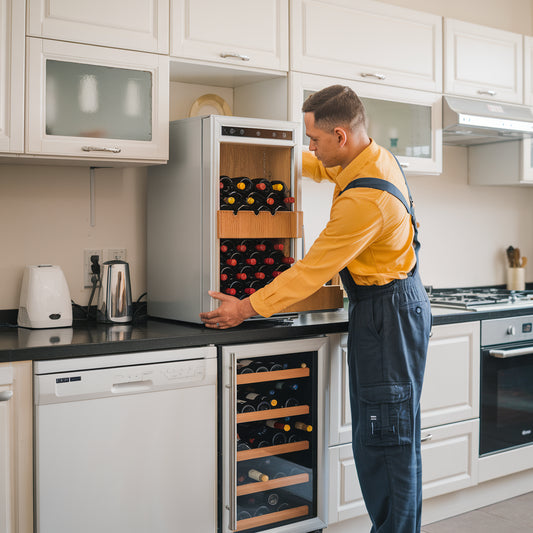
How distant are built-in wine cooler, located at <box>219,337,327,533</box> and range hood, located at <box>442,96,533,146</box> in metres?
1.40

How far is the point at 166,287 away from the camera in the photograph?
285 centimetres

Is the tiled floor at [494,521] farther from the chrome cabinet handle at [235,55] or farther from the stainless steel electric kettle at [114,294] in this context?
the chrome cabinet handle at [235,55]

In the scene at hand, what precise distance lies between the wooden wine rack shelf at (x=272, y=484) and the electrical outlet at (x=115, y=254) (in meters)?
1.07

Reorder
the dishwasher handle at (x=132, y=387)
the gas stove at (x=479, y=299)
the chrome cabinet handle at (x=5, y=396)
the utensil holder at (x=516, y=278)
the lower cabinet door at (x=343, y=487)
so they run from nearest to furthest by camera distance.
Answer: the chrome cabinet handle at (x=5, y=396)
the dishwasher handle at (x=132, y=387)
the lower cabinet door at (x=343, y=487)
the gas stove at (x=479, y=299)
the utensil holder at (x=516, y=278)

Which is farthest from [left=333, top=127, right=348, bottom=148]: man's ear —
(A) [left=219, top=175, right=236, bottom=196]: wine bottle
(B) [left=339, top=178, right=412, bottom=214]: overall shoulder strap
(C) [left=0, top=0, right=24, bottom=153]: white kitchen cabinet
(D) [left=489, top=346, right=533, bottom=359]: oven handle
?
(D) [left=489, top=346, right=533, bottom=359]: oven handle

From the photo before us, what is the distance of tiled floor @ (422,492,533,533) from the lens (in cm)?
315

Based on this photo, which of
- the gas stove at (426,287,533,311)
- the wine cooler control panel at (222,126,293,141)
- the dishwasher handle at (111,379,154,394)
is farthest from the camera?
the gas stove at (426,287,533,311)

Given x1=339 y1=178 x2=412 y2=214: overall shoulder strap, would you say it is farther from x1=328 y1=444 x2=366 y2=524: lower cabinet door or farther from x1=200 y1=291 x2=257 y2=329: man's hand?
x1=328 y1=444 x2=366 y2=524: lower cabinet door

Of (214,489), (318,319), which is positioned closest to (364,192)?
(318,319)

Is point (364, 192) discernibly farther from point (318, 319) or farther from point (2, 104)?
point (2, 104)

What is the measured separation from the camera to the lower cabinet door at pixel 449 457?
3.08m

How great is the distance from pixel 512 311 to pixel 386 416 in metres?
1.23

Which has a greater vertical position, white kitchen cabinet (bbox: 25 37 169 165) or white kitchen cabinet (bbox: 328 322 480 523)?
white kitchen cabinet (bbox: 25 37 169 165)

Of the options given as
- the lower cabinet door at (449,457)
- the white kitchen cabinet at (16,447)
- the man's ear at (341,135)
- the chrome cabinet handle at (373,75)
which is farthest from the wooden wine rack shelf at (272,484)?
the chrome cabinet handle at (373,75)
